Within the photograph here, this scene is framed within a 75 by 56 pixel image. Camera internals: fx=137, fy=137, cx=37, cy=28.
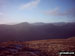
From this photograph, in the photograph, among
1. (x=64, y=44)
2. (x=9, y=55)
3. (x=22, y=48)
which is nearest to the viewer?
(x=9, y=55)

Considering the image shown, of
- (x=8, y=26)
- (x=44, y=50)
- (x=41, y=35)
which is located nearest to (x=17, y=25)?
(x=8, y=26)

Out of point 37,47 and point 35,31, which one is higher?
point 35,31

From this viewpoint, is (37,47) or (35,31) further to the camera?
(35,31)

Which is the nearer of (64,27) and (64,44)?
(64,44)

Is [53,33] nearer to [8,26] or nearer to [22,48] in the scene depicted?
[22,48]

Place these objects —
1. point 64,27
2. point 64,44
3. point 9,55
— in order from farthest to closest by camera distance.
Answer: point 64,27 → point 64,44 → point 9,55

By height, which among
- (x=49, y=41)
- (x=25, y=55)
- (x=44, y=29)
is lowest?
Result: (x=25, y=55)
